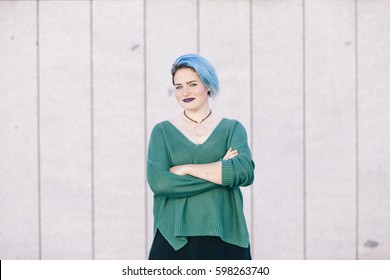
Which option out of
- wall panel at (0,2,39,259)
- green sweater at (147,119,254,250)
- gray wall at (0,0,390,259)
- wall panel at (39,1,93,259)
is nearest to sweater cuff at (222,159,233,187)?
green sweater at (147,119,254,250)

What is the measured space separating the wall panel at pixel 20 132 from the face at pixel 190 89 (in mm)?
1109

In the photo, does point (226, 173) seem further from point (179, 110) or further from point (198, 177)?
point (179, 110)

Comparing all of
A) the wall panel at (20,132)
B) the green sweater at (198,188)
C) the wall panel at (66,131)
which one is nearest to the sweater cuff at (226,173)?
the green sweater at (198,188)

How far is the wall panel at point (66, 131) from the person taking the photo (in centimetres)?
314

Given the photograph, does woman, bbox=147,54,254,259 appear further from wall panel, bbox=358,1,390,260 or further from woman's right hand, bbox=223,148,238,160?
wall panel, bbox=358,1,390,260

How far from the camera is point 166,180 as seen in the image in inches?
84.4

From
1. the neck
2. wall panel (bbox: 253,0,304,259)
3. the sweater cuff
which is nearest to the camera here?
the sweater cuff

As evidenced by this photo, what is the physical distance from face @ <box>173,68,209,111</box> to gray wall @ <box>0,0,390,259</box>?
0.91 metres

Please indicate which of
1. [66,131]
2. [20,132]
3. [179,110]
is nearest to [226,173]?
[179,110]

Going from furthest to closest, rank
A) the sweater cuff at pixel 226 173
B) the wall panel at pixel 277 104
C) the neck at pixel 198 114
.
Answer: the wall panel at pixel 277 104, the neck at pixel 198 114, the sweater cuff at pixel 226 173

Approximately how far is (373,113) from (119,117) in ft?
3.51

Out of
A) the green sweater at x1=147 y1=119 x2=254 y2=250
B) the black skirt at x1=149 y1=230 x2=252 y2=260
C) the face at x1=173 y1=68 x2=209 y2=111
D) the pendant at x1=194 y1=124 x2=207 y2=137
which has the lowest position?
the black skirt at x1=149 y1=230 x2=252 y2=260

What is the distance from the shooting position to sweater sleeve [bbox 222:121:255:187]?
7.01ft

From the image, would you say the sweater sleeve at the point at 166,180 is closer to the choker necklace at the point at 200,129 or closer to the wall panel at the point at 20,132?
the choker necklace at the point at 200,129
